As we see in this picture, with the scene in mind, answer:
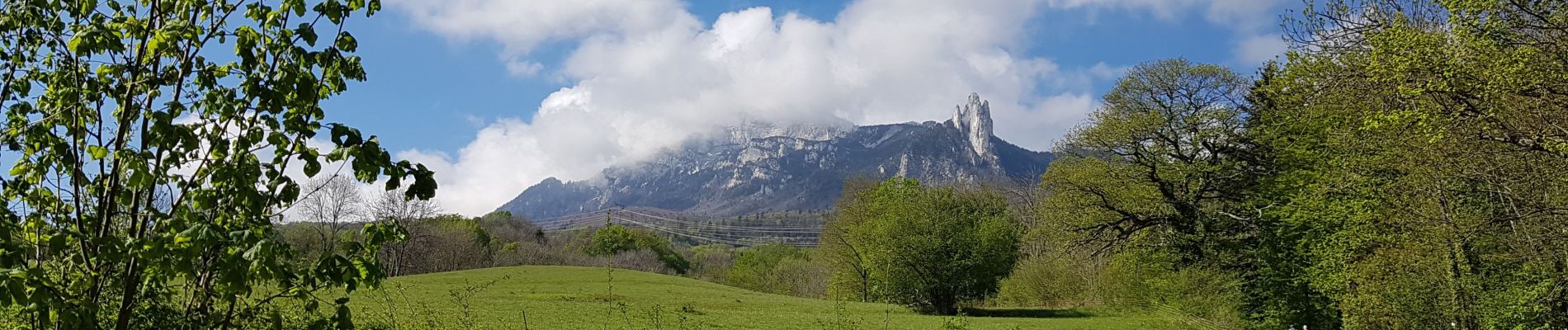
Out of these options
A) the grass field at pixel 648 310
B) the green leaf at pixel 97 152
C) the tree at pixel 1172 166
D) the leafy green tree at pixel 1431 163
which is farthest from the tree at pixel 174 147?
the tree at pixel 1172 166

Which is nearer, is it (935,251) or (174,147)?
(174,147)

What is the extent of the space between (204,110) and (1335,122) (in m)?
16.6

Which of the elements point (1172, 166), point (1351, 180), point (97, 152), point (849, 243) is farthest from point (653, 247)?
point (97, 152)

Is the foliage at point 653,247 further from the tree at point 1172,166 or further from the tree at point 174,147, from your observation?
the tree at point 174,147

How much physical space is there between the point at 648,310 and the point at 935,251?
2140 cm

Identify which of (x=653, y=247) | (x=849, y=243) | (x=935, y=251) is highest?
(x=653, y=247)

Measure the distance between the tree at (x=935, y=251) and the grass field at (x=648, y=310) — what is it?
52.1 inches

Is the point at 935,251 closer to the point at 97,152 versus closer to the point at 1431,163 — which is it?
the point at 1431,163

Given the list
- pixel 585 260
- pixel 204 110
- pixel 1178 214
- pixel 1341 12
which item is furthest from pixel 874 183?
pixel 204 110

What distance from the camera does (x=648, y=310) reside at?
60.2ft

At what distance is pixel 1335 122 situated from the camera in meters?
15.1

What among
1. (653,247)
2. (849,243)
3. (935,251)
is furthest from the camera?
(653,247)

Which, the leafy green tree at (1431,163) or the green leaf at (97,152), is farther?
the leafy green tree at (1431,163)

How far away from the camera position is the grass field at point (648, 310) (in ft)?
79.7
